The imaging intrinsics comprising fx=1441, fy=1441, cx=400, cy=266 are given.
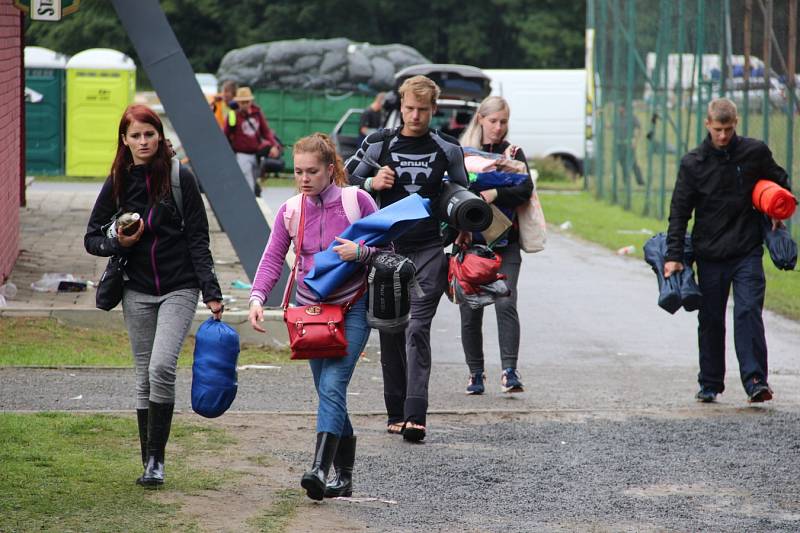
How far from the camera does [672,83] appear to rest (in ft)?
73.0

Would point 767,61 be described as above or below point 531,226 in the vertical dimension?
above

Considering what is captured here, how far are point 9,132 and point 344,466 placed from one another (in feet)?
29.7

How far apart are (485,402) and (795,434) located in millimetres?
1954

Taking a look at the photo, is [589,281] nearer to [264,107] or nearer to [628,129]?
[628,129]

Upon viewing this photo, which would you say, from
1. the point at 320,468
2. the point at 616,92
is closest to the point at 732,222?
the point at 320,468

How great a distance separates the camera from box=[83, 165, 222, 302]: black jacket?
6277 mm

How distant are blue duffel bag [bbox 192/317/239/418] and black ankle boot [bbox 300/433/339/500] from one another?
19.7 inches

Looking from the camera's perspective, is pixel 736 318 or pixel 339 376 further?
pixel 736 318

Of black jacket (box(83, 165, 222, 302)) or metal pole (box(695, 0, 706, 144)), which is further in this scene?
metal pole (box(695, 0, 706, 144))

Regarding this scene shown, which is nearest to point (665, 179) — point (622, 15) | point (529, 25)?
point (622, 15)

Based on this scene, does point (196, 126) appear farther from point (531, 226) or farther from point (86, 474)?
point (86, 474)

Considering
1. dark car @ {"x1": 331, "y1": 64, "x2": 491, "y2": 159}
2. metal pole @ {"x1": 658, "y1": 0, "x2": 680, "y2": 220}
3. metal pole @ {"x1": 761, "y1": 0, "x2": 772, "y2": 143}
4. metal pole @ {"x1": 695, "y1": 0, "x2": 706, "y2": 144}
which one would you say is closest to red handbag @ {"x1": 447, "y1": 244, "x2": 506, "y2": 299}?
metal pole @ {"x1": 761, "y1": 0, "x2": 772, "y2": 143}

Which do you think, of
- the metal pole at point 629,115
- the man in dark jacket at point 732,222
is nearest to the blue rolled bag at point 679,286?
the man in dark jacket at point 732,222

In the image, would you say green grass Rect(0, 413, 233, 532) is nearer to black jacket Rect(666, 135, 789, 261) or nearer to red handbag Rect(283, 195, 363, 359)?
red handbag Rect(283, 195, 363, 359)
